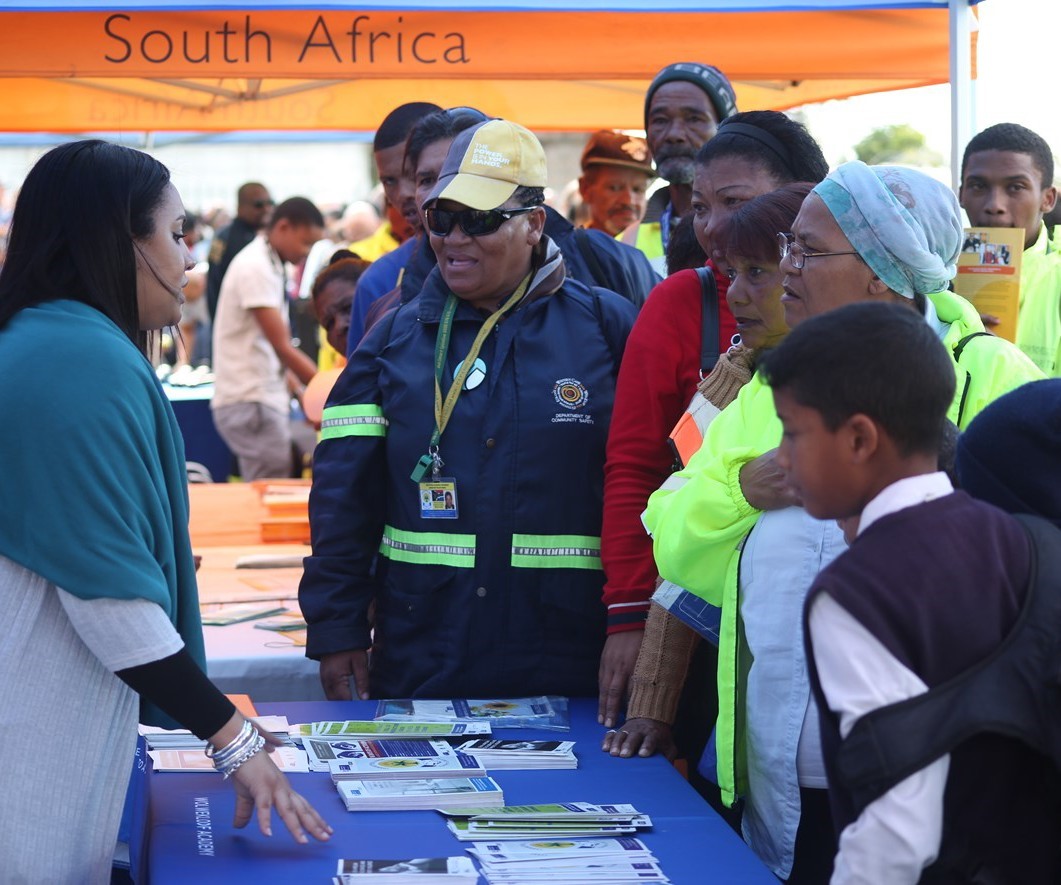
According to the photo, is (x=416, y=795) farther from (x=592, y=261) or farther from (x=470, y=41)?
(x=470, y=41)

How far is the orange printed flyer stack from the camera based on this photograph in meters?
3.28

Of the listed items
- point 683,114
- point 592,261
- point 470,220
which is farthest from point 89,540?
point 683,114

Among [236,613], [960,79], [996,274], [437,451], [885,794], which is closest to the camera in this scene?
[885,794]

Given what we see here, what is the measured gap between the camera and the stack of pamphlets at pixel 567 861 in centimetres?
199

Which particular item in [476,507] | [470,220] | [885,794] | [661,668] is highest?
[470,220]

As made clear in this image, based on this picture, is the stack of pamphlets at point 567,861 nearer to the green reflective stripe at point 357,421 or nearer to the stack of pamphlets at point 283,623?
the green reflective stripe at point 357,421

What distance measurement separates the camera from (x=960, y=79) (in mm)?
5215

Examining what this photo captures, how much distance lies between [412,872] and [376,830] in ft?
0.76

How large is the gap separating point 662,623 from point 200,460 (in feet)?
22.2

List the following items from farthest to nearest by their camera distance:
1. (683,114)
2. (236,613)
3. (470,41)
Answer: (470,41), (236,613), (683,114)

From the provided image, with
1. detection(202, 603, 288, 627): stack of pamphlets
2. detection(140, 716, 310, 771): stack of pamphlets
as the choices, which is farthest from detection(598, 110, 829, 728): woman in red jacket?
detection(202, 603, 288, 627): stack of pamphlets

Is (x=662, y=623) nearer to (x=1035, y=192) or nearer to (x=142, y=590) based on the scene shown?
(x=142, y=590)

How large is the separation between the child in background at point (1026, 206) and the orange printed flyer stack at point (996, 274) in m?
0.88

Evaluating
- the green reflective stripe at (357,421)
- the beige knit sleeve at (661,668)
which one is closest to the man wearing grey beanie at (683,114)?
the green reflective stripe at (357,421)
